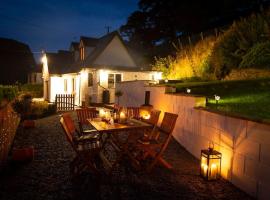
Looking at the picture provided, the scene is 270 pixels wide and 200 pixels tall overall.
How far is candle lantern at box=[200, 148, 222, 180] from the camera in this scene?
4.85 m

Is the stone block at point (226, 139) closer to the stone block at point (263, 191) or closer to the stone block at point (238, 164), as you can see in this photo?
the stone block at point (238, 164)

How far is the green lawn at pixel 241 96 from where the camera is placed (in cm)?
555

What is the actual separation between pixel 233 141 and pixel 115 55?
16225 mm

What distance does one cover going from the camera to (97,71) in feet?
59.5

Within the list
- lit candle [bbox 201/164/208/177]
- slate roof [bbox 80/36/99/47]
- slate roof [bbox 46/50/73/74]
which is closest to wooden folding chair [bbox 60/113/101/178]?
lit candle [bbox 201/164/208/177]

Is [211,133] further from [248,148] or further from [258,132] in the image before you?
[258,132]

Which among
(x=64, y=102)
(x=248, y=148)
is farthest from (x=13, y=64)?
(x=248, y=148)

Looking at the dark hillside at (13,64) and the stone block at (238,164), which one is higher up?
the dark hillside at (13,64)

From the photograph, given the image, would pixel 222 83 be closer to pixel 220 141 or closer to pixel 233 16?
pixel 220 141

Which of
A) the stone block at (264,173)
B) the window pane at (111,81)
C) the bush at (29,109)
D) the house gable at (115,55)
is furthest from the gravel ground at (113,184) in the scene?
the house gable at (115,55)

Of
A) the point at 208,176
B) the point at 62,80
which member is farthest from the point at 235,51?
the point at 62,80

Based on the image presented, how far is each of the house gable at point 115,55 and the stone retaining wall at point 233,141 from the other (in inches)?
491

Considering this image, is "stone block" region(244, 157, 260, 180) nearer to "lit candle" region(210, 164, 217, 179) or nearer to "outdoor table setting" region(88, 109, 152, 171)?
"lit candle" region(210, 164, 217, 179)

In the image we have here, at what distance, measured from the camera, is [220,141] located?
206 inches
